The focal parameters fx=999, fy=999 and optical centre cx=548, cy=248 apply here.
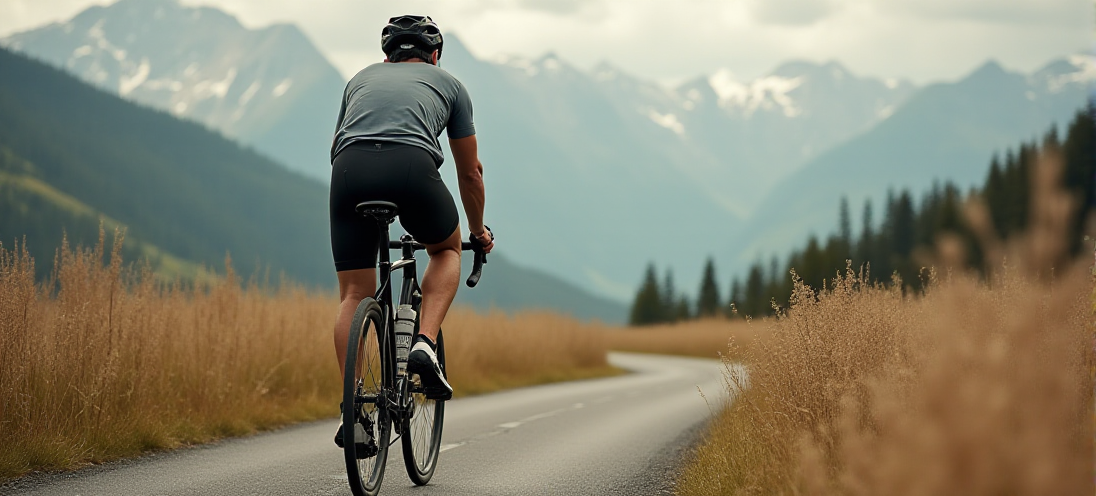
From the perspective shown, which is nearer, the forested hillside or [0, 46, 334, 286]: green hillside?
the forested hillside

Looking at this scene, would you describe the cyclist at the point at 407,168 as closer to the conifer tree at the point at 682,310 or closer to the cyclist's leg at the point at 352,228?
the cyclist's leg at the point at 352,228

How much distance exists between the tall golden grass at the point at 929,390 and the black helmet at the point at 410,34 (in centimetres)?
248

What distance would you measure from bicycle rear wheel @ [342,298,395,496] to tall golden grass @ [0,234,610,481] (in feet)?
7.19

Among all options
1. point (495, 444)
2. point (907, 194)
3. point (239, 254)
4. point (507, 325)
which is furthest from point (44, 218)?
point (495, 444)

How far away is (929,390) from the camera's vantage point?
251cm

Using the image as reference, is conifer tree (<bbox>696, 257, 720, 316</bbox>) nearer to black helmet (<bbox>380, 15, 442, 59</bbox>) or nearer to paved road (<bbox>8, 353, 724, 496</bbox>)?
paved road (<bbox>8, 353, 724, 496</bbox>)

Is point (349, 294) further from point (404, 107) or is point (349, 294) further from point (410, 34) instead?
point (410, 34)

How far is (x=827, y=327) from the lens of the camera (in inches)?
213

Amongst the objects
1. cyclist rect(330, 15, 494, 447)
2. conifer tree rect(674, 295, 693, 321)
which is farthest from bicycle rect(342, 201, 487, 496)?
conifer tree rect(674, 295, 693, 321)

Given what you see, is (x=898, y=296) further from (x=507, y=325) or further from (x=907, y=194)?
(x=907, y=194)

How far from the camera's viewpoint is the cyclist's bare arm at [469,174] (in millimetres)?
5090

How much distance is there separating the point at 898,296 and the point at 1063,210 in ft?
15.4

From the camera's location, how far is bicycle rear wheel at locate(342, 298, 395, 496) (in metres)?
4.38

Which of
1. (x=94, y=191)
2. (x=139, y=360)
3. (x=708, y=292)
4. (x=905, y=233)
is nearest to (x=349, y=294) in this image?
(x=139, y=360)
